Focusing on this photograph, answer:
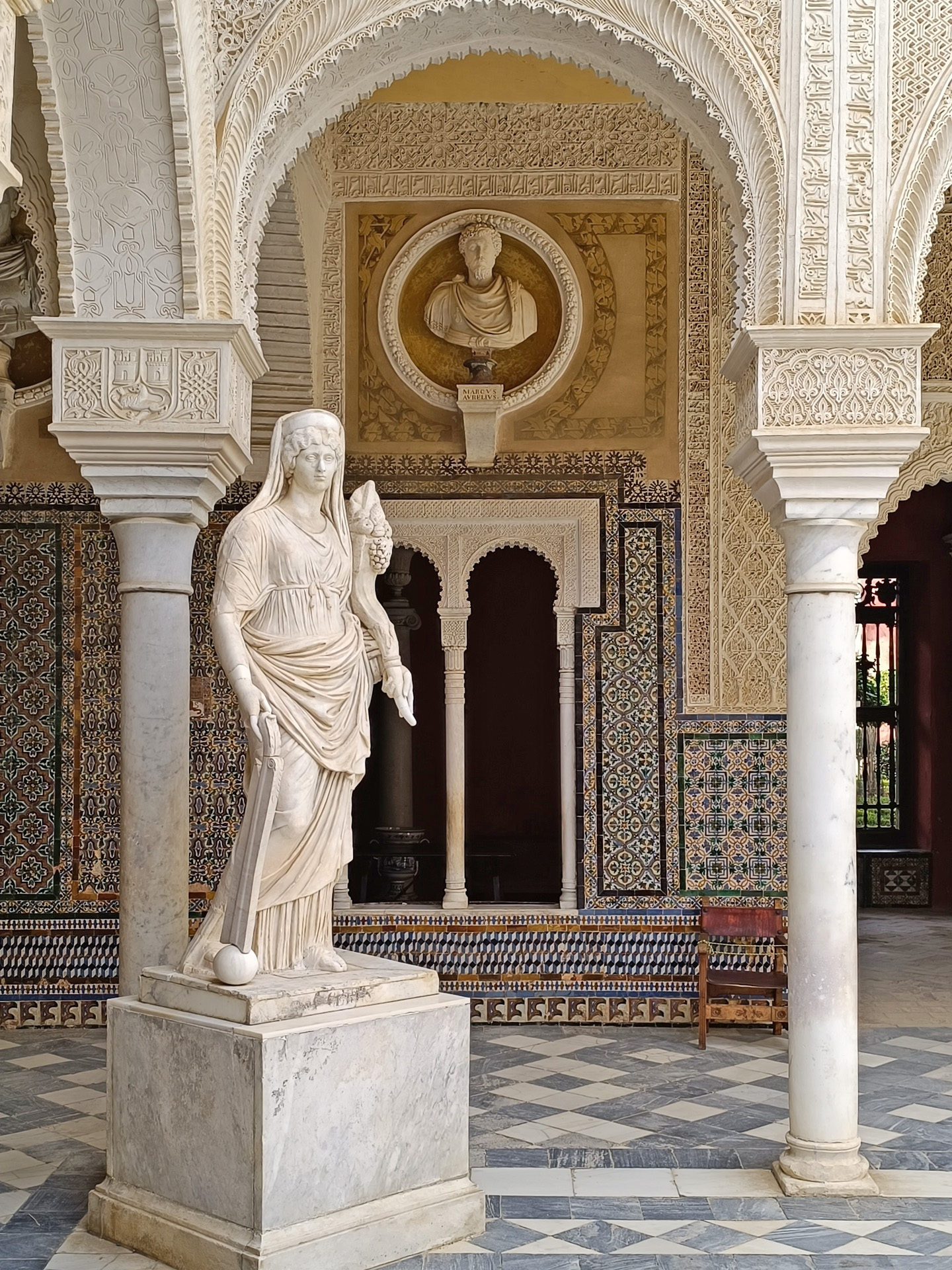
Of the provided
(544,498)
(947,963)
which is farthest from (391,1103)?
Answer: (947,963)

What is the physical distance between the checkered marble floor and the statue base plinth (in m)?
2.88

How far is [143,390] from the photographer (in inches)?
175

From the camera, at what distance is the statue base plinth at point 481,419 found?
6973mm

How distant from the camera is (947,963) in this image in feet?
27.3

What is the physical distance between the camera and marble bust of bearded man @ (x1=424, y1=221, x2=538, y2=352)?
23.4 ft

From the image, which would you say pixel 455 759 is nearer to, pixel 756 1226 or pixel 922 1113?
pixel 922 1113

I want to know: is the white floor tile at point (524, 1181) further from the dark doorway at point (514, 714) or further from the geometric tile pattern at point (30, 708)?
the dark doorway at point (514, 714)

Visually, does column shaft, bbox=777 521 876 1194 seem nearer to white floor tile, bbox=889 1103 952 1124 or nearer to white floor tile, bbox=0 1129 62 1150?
white floor tile, bbox=889 1103 952 1124

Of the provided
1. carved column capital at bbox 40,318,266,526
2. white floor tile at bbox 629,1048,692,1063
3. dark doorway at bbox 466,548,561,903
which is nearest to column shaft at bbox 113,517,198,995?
carved column capital at bbox 40,318,266,526

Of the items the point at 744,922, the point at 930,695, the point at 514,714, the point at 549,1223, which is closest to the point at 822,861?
the point at 549,1223

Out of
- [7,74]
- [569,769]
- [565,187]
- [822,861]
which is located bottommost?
[822,861]

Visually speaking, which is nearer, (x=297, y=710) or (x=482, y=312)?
(x=297, y=710)

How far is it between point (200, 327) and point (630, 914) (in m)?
3.81

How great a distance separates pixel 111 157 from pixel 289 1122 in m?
2.98
